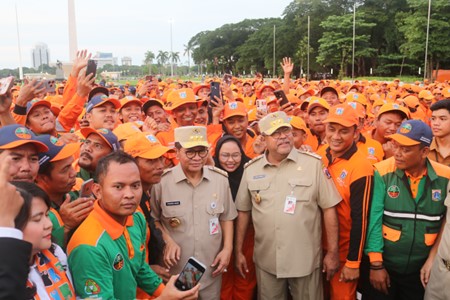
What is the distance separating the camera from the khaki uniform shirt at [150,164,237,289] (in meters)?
3.62

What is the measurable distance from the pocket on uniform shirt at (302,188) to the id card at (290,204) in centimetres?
4

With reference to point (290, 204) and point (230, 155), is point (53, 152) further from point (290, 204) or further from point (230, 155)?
point (290, 204)

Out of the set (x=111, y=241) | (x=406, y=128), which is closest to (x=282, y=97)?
(x=406, y=128)

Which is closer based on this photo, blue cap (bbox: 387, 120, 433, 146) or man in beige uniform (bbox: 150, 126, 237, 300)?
blue cap (bbox: 387, 120, 433, 146)

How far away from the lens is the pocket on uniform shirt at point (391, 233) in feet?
11.7

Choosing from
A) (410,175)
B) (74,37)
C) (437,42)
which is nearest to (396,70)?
(437,42)

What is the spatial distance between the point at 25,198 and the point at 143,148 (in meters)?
1.51

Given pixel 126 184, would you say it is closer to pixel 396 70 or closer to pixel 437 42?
pixel 437 42

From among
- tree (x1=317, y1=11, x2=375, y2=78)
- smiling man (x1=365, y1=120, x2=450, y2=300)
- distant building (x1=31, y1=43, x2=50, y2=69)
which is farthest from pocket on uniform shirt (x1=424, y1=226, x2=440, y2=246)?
distant building (x1=31, y1=43, x2=50, y2=69)

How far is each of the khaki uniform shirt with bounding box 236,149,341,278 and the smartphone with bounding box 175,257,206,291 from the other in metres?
1.18

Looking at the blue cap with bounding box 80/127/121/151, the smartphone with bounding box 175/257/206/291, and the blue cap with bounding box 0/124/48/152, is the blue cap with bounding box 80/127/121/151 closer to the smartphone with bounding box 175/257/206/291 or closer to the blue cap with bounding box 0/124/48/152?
the blue cap with bounding box 0/124/48/152

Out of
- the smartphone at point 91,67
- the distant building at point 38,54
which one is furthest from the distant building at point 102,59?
the distant building at point 38,54

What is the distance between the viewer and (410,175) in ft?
11.7

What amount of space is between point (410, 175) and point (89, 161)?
9.19ft
